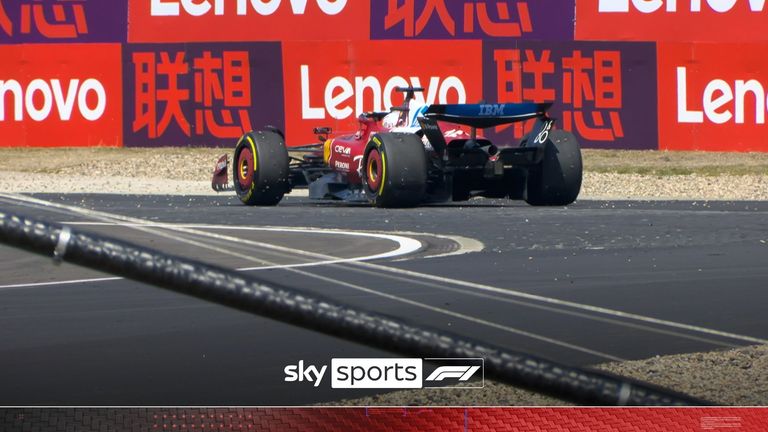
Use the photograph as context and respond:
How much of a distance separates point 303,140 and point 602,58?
13.2 ft

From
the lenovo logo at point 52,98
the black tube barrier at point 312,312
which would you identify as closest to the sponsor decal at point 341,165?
the lenovo logo at point 52,98

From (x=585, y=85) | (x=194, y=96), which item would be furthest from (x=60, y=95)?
(x=585, y=85)

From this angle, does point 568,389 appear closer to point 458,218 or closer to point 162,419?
point 162,419

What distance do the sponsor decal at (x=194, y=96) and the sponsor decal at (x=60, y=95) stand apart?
25 centimetres

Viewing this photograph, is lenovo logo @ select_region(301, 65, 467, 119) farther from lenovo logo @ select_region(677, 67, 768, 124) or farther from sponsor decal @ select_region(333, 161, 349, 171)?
sponsor decal @ select_region(333, 161, 349, 171)

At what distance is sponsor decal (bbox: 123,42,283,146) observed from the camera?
1920 cm

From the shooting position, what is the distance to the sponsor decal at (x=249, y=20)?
64.1 ft

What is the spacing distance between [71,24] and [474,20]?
528 cm

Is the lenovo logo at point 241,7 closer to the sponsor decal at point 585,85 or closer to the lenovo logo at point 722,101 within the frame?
the sponsor decal at point 585,85

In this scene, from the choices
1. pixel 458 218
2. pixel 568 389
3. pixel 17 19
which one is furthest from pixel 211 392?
pixel 17 19

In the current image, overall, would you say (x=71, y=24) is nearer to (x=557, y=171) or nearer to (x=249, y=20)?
(x=249, y=20)

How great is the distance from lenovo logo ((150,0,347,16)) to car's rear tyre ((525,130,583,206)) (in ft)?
28.0

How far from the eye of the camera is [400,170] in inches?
436

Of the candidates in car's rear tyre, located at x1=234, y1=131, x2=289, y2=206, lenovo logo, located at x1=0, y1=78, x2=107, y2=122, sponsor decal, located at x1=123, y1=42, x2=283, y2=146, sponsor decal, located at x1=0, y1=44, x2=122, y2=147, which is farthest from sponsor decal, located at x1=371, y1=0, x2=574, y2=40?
car's rear tyre, located at x1=234, y1=131, x2=289, y2=206
